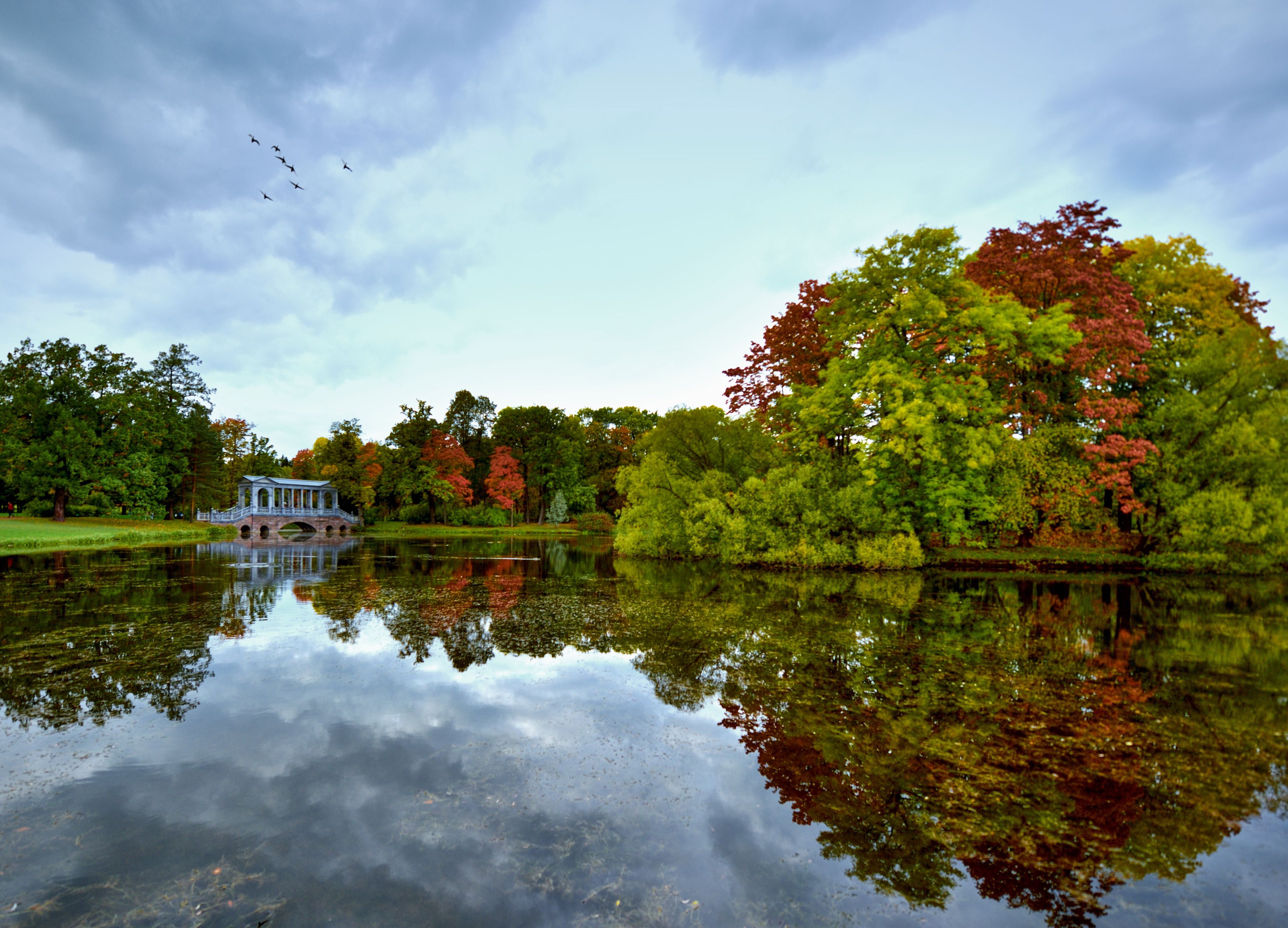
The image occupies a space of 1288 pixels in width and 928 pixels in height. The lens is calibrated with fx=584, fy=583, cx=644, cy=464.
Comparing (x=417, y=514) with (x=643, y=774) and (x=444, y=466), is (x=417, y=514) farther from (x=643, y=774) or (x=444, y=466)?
(x=643, y=774)

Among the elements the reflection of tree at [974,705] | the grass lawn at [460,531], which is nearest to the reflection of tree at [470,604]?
the reflection of tree at [974,705]

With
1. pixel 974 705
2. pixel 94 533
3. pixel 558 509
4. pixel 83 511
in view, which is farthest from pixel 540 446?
pixel 974 705

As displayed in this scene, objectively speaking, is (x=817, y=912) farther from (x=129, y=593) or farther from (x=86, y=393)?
(x=86, y=393)

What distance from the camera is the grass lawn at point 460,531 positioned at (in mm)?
50594

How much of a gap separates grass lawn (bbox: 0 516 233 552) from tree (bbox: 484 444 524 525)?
72.7ft

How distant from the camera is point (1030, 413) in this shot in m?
21.7

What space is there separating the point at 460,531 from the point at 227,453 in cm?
3629

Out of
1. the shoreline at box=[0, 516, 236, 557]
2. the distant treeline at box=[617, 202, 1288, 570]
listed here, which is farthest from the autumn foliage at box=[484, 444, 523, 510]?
the distant treeline at box=[617, 202, 1288, 570]

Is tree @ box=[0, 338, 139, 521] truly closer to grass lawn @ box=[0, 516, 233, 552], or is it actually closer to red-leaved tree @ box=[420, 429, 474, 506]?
grass lawn @ box=[0, 516, 233, 552]

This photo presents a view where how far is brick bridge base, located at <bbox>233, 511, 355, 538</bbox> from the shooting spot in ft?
171

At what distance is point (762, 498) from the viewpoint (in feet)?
76.6

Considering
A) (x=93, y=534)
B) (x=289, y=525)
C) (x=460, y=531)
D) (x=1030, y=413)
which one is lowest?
(x=460, y=531)

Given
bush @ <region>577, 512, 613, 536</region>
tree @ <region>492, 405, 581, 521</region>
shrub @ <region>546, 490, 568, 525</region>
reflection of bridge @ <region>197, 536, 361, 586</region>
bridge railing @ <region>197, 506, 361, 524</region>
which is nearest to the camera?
reflection of bridge @ <region>197, 536, 361, 586</region>

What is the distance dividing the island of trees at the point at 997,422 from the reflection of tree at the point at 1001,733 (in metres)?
8.47
